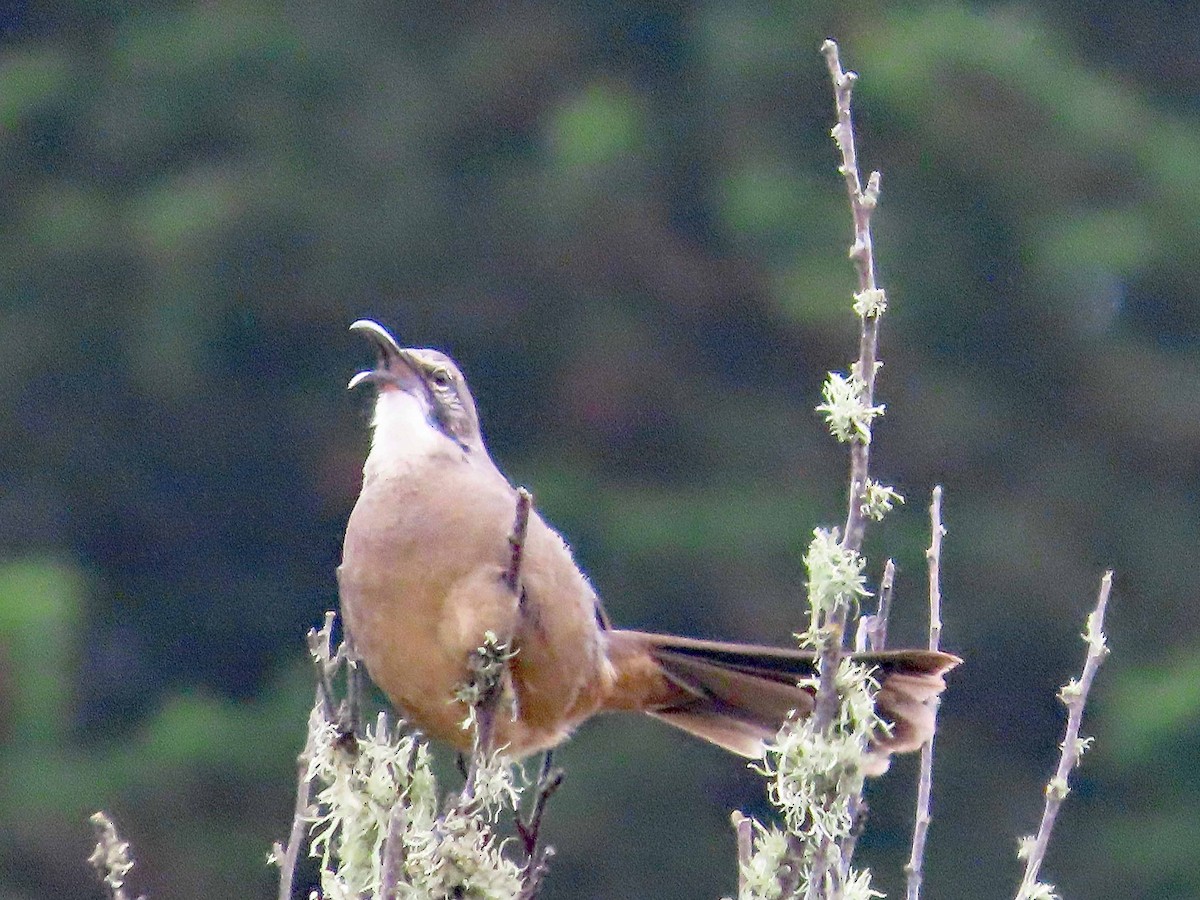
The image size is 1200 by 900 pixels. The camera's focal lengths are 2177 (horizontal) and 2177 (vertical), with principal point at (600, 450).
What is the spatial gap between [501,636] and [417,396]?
0.99m

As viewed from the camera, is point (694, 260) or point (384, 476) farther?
point (694, 260)

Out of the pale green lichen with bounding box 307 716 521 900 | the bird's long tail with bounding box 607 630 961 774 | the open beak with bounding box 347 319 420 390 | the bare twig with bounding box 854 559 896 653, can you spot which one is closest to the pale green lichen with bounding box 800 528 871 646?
the bare twig with bounding box 854 559 896 653

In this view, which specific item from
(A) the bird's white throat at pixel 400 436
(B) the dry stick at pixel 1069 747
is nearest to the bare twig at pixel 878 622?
(B) the dry stick at pixel 1069 747

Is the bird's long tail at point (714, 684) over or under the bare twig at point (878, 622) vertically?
over

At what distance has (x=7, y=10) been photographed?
42.1 ft

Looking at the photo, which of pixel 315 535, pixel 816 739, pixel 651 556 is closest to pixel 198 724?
pixel 315 535

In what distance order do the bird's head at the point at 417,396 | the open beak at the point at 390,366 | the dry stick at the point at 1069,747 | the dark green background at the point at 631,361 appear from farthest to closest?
the dark green background at the point at 631,361 < the open beak at the point at 390,366 < the bird's head at the point at 417,396 < the dry stick at the point at 1069,747

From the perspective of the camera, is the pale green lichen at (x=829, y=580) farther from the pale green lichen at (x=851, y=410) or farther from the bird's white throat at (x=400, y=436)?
the bird's white throat at (x=400, y=436)

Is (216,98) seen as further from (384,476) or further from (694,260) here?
(384,476)

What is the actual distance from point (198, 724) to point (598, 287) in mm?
3406

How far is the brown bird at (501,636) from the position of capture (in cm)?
359

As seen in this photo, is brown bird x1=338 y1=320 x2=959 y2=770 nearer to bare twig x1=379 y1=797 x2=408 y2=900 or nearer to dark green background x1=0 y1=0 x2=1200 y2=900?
bare twig x1=379 y1=797 x2=408 y2=900

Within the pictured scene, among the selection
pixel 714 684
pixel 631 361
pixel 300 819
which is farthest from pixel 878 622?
pixel 631 361

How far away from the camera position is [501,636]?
3.49 m
